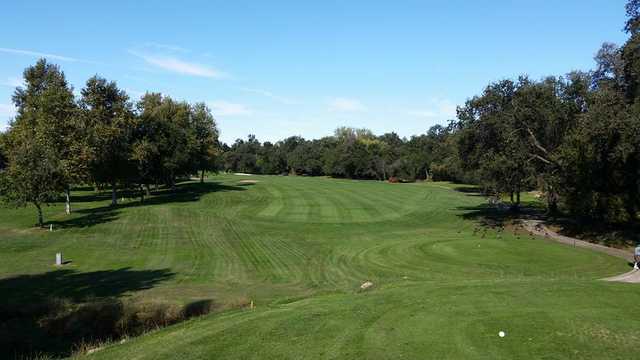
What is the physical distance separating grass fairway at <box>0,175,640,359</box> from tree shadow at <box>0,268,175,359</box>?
251 mm

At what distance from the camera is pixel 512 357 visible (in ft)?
35.8

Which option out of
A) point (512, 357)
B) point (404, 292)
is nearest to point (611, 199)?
point (404, 292)

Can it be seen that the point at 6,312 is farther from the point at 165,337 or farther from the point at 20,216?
the point at 20,216

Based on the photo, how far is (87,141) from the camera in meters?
54.7

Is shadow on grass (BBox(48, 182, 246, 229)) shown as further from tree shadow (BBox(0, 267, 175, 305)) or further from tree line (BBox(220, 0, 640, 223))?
tree line (BBox(220, 0, 640, 223))

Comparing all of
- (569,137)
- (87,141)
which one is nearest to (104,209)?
(87,141)

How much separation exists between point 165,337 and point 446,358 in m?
7.57

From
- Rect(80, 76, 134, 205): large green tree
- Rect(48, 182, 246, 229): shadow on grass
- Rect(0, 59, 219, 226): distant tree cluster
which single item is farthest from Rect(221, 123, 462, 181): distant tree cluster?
Rect(80, 76, 134, 205): large green tree

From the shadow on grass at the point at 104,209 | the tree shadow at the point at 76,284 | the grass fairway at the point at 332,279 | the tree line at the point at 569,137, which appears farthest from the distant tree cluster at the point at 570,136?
the shadow on grass at the point at 104,209

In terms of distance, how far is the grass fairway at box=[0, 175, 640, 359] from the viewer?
12172mm

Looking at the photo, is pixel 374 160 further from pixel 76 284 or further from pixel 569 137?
pixel 76 284

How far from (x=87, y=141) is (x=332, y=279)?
39.4 metres

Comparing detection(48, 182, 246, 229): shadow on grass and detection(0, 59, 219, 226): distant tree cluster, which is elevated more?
detection(0, 59, 219, 226): distant tree cluster

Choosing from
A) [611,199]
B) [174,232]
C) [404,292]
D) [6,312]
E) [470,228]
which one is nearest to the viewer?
[404,292]
